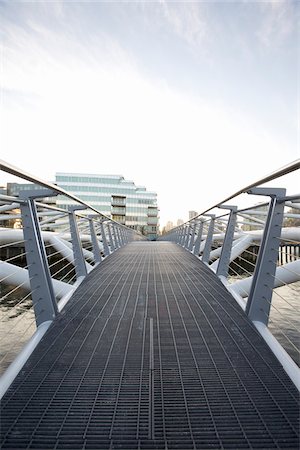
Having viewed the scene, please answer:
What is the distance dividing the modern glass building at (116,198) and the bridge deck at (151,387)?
2147 inches

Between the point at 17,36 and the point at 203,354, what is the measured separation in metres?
10.6

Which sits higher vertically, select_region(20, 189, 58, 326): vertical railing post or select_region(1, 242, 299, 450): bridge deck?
select_region(20, 189, 58, 326): vertical railing post

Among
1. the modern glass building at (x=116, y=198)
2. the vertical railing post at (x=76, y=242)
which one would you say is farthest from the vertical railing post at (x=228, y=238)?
the modern glass building at (x=116, y=198)

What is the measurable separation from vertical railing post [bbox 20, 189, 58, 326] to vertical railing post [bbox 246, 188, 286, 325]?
210 cm

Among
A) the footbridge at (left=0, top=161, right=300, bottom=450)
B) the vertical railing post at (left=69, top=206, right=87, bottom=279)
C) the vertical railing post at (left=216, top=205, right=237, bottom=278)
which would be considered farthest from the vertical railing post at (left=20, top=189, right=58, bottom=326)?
the vertical railing post at (left=216, top=205, right=237, bottom=278)

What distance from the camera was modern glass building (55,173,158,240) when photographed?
59.0 meters

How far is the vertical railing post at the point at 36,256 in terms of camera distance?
8.94 ft

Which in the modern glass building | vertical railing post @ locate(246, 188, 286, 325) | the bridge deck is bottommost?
the bridge deck

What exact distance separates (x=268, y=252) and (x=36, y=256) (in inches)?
88.7

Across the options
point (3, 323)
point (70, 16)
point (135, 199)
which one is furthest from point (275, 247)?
point (135, 199)

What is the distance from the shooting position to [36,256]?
280 centimetres

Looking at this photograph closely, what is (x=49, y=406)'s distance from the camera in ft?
5.70

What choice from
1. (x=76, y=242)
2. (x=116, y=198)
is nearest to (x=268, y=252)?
(x=76, y=242)

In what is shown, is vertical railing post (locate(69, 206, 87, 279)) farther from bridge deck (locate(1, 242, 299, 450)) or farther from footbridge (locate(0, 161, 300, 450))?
bridge deck (locate(1, 242, 299, 450))
